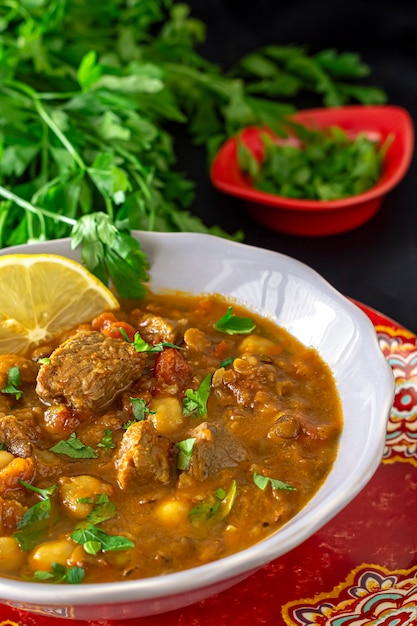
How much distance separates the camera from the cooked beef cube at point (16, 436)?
3572 millimetres

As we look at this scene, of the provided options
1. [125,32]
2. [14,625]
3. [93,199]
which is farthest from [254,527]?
[125,32]

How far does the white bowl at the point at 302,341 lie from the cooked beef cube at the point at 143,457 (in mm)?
485

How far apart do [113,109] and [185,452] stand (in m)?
2.94

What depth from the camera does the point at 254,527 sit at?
336cm

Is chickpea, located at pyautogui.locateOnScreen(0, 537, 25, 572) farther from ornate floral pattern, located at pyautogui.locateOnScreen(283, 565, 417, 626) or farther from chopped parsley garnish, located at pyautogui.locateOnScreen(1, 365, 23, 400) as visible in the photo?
ornate floral pattern, located at pyautogui.locateOnScreen(283, 565, 417, 626)

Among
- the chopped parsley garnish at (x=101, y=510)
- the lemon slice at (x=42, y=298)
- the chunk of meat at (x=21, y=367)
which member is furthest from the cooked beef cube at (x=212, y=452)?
the lemon slice at (x=42, y=298)

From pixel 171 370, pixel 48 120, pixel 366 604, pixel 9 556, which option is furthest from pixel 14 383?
pixel 48 120

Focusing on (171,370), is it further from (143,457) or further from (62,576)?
(62,576)

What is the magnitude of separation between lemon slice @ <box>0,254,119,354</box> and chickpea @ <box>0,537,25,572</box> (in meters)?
1.20

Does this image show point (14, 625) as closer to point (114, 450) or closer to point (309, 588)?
point (114, 450)

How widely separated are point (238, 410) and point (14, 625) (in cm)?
125

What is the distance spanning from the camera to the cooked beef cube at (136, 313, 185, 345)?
4.21 meters

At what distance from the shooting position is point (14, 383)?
157 inches

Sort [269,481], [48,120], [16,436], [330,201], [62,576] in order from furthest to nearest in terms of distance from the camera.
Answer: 1. [330,201]
2. [48,120]
3. [16,436]
4. [269,481]
5. [62,576]
